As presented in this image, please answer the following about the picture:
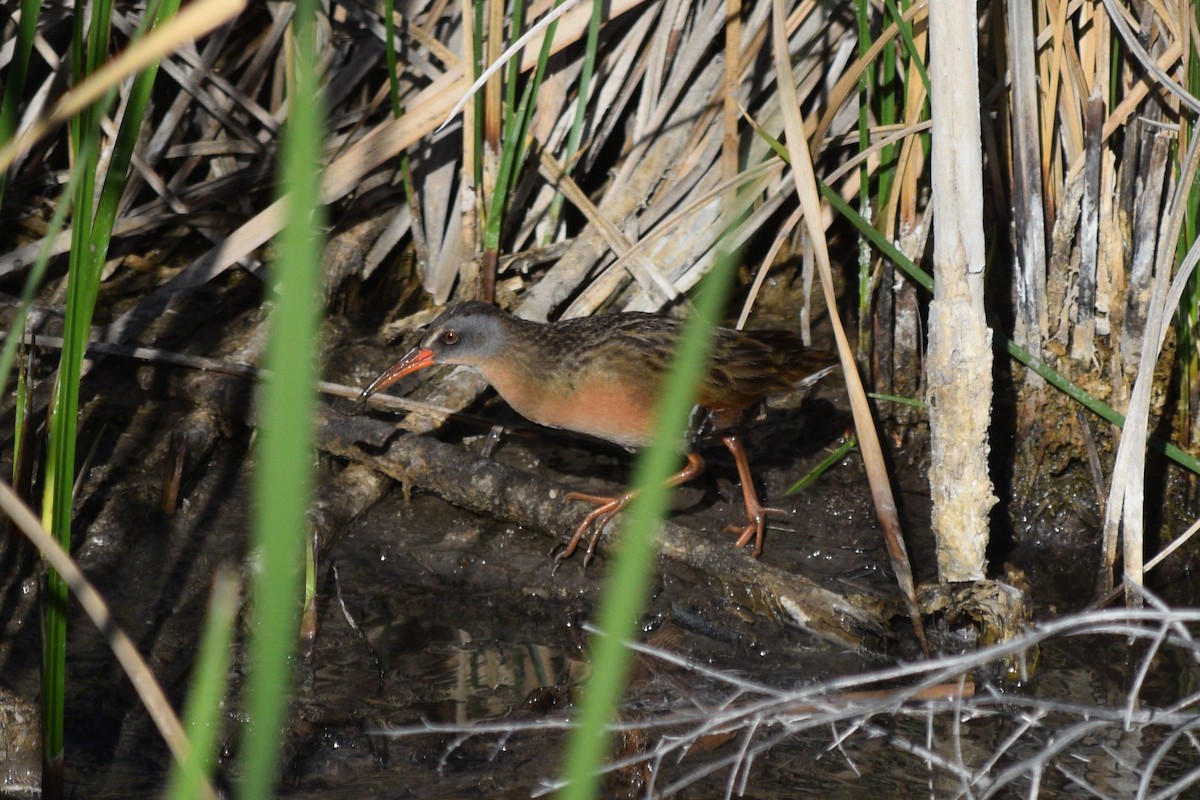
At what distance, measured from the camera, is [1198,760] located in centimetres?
291

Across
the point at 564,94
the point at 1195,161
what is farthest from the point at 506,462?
the point at 1195,161

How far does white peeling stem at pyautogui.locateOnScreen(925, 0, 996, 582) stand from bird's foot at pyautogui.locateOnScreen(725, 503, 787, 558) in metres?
0.71

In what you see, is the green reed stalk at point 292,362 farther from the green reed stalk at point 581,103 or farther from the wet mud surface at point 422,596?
the green reed stalk at point 581,103

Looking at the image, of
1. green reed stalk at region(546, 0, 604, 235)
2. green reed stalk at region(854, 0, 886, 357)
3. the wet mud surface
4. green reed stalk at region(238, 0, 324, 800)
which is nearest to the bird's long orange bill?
the wet mud surface

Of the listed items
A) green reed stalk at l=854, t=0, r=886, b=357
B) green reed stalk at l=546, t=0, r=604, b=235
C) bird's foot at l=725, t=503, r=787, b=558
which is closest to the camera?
green reed stalk at l=854, t=0, r=886, b=357

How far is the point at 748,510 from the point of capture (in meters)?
3.95

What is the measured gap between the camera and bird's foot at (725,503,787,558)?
3.90m

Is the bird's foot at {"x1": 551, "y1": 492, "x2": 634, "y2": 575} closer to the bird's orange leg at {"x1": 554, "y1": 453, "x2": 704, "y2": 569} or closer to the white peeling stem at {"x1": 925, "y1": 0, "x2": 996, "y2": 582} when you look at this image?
the bird's orange leg at {"x1": 554, "y1": 453, "x2": 704, "y2": 569}

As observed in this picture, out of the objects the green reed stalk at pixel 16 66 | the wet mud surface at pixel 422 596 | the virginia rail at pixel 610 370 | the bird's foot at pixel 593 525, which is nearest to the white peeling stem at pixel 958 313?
the wet mud surface at pixel 422 596

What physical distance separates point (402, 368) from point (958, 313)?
69.6 inches

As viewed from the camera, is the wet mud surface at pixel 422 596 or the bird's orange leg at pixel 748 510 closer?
the wet mud surface at pixel 422 596

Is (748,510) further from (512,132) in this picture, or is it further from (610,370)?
(512,132)

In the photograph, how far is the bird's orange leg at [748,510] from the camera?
12.8 feet

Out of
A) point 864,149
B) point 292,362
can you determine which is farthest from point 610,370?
point 292,362
